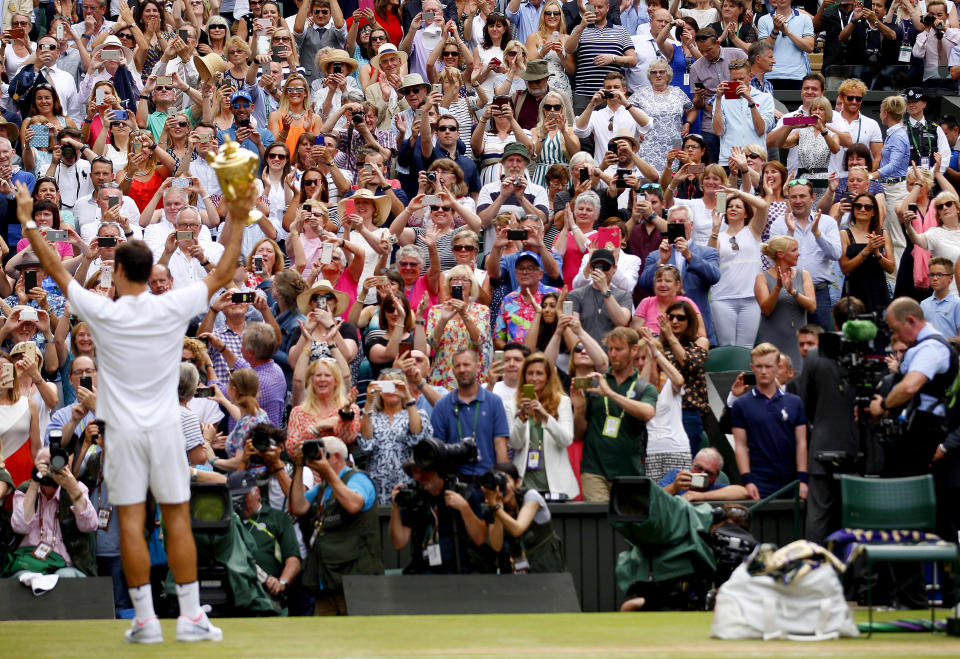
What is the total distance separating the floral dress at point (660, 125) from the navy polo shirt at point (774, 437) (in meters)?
4.78

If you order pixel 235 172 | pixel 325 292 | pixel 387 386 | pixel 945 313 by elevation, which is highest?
pixel 235 172

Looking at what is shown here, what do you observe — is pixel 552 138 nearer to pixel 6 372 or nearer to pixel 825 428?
pixel 825 428

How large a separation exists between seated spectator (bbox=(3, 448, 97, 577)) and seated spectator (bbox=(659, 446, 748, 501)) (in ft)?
12.3

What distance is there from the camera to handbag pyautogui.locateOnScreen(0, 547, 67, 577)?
1051cm

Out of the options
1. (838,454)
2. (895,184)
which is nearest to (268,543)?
(838,454)

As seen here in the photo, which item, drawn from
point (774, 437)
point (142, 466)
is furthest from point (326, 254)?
point (142, 466)

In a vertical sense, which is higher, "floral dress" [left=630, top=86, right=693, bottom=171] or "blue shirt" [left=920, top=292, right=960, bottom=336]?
"floral dress" [left=630, top=86, right=693, bottom=171]

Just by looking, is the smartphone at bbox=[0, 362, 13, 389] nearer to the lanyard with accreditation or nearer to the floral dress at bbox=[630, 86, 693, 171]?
the lanyard with accreditation

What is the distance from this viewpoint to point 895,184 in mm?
15734

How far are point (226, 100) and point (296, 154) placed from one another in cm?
85

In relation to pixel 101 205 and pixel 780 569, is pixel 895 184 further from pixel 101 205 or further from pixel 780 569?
pixel 780 569

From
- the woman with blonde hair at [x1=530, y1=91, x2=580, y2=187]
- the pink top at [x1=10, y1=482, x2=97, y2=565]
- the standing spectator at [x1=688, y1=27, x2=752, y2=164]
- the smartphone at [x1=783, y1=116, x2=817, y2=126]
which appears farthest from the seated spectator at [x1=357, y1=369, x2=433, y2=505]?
the standing spectator at [x1=688, y1=27, x2=752, y2=164]

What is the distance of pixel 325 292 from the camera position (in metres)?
12.9

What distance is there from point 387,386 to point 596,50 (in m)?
7.15
